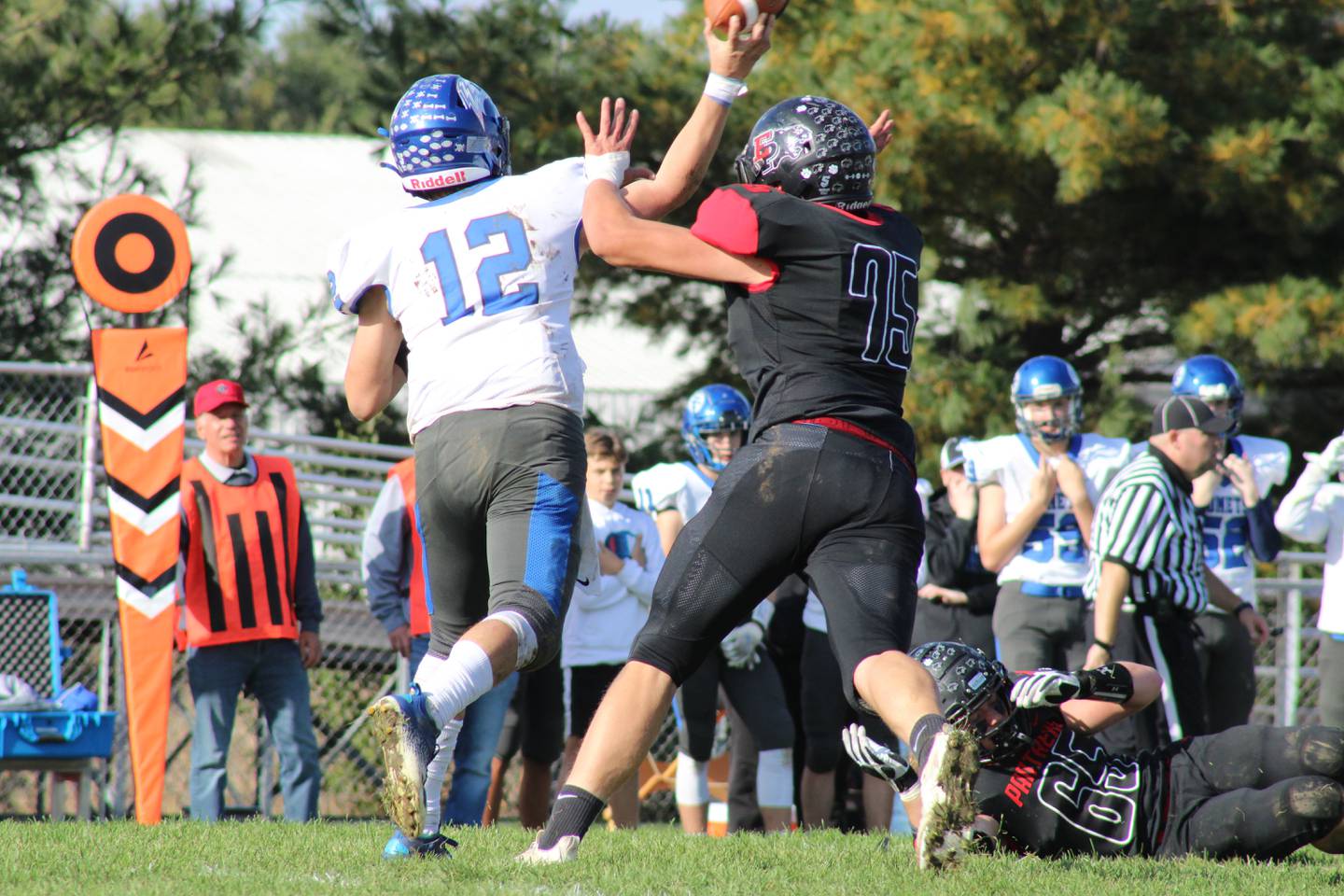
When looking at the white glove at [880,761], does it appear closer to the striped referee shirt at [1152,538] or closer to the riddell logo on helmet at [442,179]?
the riddell logo on helmet at [442,179]

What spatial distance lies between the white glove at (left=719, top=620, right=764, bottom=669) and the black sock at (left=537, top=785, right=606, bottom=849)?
3.38m

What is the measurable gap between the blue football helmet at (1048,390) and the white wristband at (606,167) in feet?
12.2

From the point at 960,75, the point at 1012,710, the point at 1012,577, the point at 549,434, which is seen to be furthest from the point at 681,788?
the point at 960,75

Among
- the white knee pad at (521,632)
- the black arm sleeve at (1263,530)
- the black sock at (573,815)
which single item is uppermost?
the black arm sleeve at (1263,530)

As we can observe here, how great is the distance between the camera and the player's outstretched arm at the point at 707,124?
443cm

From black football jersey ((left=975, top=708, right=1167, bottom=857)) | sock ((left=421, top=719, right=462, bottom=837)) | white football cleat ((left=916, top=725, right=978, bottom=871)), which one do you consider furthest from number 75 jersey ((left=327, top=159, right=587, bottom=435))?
black football jersey ((left=975, top=708, right=1167, bottom=857))

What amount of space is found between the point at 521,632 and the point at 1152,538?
3233 millimetres

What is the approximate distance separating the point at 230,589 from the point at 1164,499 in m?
4.43

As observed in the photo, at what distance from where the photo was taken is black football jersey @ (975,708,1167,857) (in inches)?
201

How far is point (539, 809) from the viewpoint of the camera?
8.13m

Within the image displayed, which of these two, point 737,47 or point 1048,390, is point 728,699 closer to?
point 1048,390

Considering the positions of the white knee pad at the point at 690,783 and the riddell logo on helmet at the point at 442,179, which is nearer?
the riddell logo on helmet at the point at 442,179

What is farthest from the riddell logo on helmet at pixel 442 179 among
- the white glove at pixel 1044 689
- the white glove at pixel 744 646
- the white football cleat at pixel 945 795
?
the white glove at pixel 744 646

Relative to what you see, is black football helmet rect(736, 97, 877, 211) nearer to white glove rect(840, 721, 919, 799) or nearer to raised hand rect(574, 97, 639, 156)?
raised hand rect(574, 97, 639, 156)
